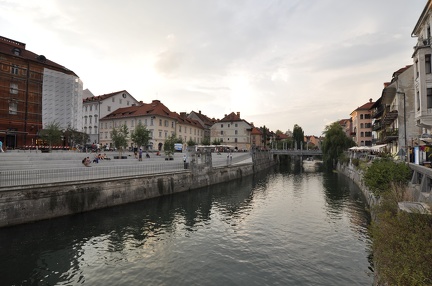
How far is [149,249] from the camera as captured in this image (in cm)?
1462

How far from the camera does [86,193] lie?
21266mm

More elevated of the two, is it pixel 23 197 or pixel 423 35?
pixel 423 35

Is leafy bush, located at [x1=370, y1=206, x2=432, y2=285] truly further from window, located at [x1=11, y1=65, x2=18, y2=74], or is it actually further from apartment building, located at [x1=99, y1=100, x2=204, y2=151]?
apartment building, located at [x1=99, y1=100, x2=204, y2=151]


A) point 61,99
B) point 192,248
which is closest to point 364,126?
point 61,99

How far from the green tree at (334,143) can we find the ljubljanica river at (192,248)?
3921cm

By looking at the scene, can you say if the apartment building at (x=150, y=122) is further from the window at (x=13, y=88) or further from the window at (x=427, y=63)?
the window at (x=427, y=63)

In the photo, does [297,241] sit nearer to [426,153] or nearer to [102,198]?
[426,153]

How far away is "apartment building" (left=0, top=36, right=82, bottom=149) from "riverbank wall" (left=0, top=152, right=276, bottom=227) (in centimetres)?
3196

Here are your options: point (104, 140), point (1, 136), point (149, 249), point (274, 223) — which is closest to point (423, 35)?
point (274, 223)

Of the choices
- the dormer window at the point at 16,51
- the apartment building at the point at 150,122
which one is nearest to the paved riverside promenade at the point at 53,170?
the dormer window at the point at 16,51

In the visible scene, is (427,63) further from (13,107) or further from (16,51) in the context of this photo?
(16,51)

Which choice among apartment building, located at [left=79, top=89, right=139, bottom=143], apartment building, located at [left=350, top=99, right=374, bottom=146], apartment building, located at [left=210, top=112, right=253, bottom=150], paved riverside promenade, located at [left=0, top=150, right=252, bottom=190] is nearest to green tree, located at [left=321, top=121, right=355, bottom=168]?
apartment building, located at [left=350, top=99, right=374, bottom=146]

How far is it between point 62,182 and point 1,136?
1388 inches

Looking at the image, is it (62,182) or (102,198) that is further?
(102,198)
